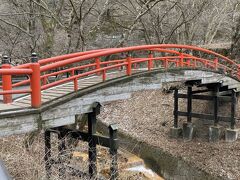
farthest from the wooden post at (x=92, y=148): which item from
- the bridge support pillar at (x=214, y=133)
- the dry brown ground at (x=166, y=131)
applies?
the bridge support pillar at (x=214, y=133)

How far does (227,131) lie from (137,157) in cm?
412

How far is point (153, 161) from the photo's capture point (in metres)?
14.6

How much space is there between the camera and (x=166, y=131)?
16391mm

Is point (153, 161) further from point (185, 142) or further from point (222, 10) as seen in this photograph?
point (222, 10)

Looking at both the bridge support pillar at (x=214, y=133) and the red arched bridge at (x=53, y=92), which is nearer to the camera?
the red arched bridge at (x=53, y=92)

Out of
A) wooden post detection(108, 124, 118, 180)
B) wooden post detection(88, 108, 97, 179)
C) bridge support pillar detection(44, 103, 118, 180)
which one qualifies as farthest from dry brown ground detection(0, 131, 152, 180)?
wooden post detection(108, 124, 118, 180)

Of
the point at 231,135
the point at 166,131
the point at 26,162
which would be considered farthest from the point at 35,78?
the point at 166,131

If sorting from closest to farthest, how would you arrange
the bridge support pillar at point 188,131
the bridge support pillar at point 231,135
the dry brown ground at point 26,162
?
the dry brown ground at point 26,162 < the bridge support pillar at point 231,135 < the bridge support pillar at point 188,131

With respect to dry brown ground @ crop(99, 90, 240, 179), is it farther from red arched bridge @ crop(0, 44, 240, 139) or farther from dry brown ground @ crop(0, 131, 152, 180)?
red arched bridge @ crop(0, 44, 240, 139)

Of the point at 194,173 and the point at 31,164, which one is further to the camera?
the point at 194,173

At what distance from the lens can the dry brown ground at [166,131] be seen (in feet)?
41.6

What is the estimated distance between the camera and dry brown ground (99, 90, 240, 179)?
1269 cm

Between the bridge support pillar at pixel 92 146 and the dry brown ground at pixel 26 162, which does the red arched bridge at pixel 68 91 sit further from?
the dry brown ground at pixel 26 162

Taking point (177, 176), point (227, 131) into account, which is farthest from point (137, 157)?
point (227, 131)
